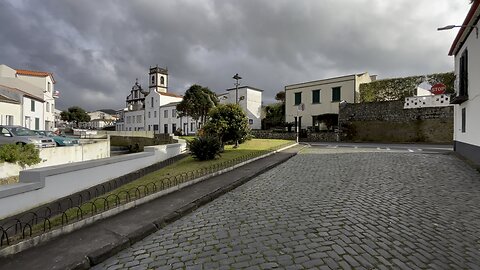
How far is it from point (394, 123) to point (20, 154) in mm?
27450

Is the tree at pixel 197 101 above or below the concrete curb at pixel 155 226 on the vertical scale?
above

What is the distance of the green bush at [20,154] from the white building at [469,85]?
18566 mm

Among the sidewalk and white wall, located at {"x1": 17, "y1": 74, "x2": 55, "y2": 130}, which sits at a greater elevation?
white wall, located at {"x1": 17, "y1": 74, "x2": 55, "y2": 130}

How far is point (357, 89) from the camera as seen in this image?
29.3m

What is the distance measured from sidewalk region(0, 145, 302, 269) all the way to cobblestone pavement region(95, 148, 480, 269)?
0.20 metres

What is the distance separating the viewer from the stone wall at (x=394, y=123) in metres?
22.0

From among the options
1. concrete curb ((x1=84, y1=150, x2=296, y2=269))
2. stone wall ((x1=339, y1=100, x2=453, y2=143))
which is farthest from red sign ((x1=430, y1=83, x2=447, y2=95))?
concrete curb ((x1=84, y1=150, x2=296, y2=269))

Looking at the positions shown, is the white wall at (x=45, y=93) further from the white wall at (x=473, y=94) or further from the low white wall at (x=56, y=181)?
the white wall at (x=473, y=94)

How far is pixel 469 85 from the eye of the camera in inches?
453

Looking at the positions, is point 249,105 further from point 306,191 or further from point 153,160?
point 306,191

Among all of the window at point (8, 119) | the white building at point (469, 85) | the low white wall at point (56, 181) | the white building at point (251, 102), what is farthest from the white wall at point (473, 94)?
the window at point (8, 119)

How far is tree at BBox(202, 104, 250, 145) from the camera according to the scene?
611 inches

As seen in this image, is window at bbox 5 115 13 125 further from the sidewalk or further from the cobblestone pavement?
the cobblestone pavement

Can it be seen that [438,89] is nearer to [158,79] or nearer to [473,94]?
[473,94]
